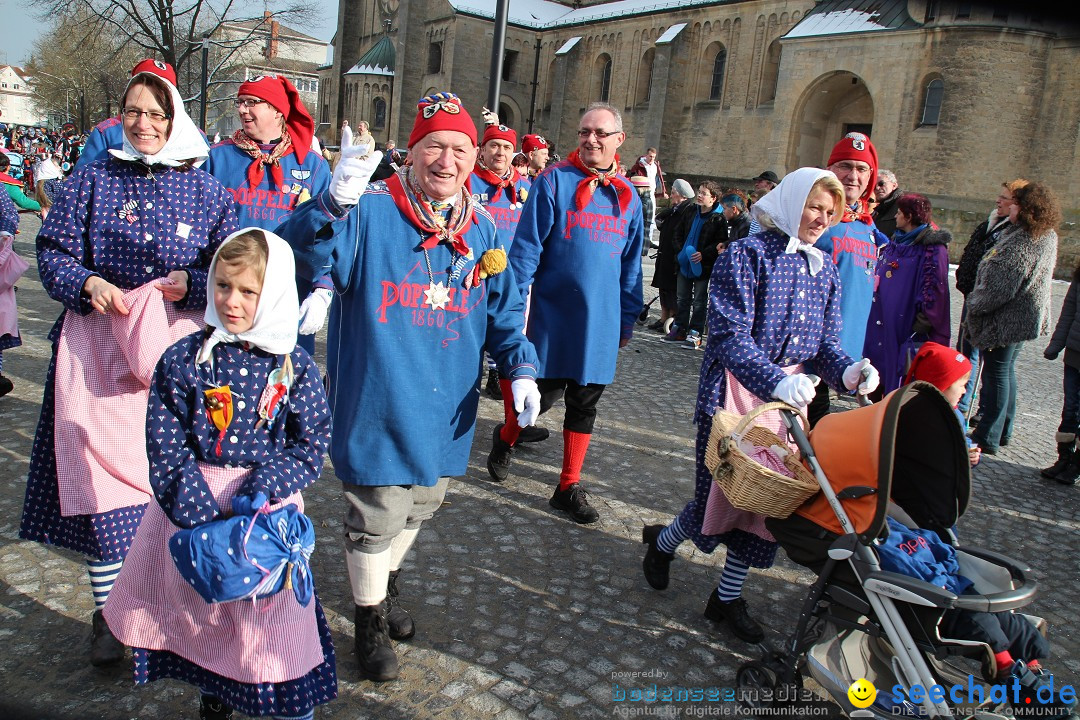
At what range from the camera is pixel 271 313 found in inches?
93.7

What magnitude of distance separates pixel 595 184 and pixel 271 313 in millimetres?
2835

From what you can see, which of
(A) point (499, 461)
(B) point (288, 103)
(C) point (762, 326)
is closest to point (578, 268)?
(A) point (499, 461)

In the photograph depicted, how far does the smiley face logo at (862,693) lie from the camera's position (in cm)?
274

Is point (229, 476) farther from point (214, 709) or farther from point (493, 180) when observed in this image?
point (493, 180)

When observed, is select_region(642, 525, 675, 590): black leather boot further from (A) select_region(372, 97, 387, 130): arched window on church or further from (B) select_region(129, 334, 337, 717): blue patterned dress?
(A) select_region(372, 97, 387, 130): arched window on church

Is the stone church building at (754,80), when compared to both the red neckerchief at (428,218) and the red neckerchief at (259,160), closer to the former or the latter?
the red neckerchief at (259,160)

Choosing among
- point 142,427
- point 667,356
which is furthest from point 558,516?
point 667,356

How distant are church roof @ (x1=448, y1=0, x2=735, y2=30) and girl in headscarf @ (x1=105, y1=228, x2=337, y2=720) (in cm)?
4296

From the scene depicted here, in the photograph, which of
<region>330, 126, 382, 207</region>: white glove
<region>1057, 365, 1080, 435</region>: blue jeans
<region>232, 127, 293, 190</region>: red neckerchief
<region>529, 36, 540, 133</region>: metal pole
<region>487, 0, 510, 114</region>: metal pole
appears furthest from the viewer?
<region>529, 36, 540, 133</region>: metal pole

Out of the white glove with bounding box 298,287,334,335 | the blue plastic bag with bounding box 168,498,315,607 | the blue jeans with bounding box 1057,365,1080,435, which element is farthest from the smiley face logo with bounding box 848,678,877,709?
the blue jeans with bounding box 1057,365,1080,435

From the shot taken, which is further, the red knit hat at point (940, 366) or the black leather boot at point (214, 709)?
the red knit hat at point (940, 366)

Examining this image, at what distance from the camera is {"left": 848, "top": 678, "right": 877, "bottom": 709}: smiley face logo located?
8.98 ft

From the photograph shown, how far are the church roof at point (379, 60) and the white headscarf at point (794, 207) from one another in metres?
54.0

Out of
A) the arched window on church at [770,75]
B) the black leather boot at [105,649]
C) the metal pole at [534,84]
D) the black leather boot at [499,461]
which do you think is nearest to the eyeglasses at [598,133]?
the black leather boot at [499,461]
